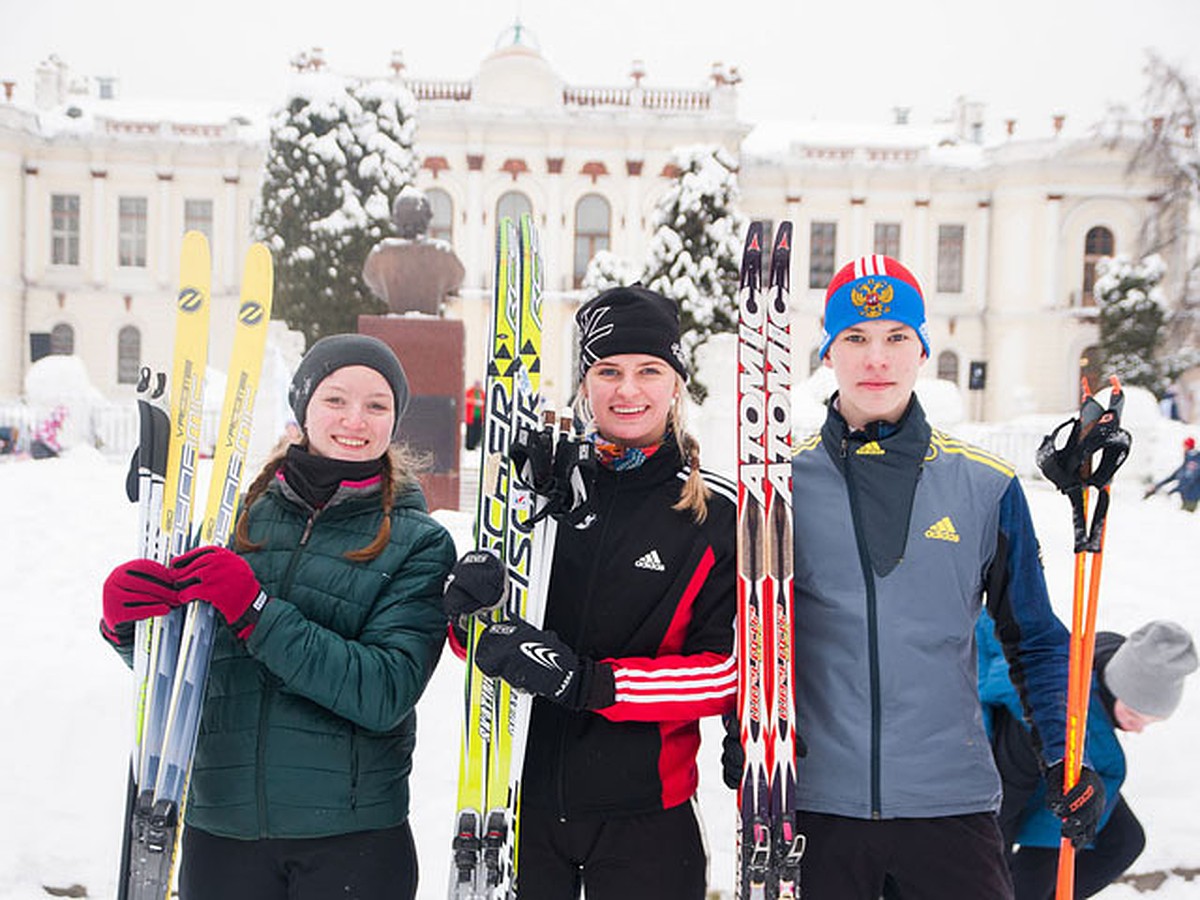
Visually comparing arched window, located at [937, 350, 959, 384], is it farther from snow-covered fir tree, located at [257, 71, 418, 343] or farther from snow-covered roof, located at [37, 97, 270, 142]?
snow-covered roof, located at [37, 97, 270, 142]

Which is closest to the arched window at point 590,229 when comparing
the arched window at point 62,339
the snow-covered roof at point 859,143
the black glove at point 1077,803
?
the snow-covered roof at point 859,143

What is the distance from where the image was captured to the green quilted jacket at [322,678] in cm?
171

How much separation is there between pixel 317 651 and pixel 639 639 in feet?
2.03

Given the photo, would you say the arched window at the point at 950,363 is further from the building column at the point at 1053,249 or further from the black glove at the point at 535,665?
the black glove at the point at 535,665

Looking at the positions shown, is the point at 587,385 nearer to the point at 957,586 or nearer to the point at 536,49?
the point at 957,586

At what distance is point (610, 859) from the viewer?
179 cm

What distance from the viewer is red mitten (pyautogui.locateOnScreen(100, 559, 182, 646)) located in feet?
5.63

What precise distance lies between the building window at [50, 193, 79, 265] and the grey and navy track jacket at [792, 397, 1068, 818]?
30628 millimetres

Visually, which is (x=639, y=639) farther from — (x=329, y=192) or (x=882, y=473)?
(x=329, y=192)

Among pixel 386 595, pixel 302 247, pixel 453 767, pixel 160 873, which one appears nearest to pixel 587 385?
pixel 386 595

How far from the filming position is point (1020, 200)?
2703cm

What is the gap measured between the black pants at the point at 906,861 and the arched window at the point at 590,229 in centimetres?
2538

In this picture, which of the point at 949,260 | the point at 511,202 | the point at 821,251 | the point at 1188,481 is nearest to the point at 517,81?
the point at 511,202

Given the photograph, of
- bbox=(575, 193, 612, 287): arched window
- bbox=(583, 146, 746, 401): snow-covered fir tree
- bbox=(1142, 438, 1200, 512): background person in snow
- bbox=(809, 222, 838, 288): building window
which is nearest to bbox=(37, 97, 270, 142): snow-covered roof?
bbox=(575, 193, 612, 287): arched window
